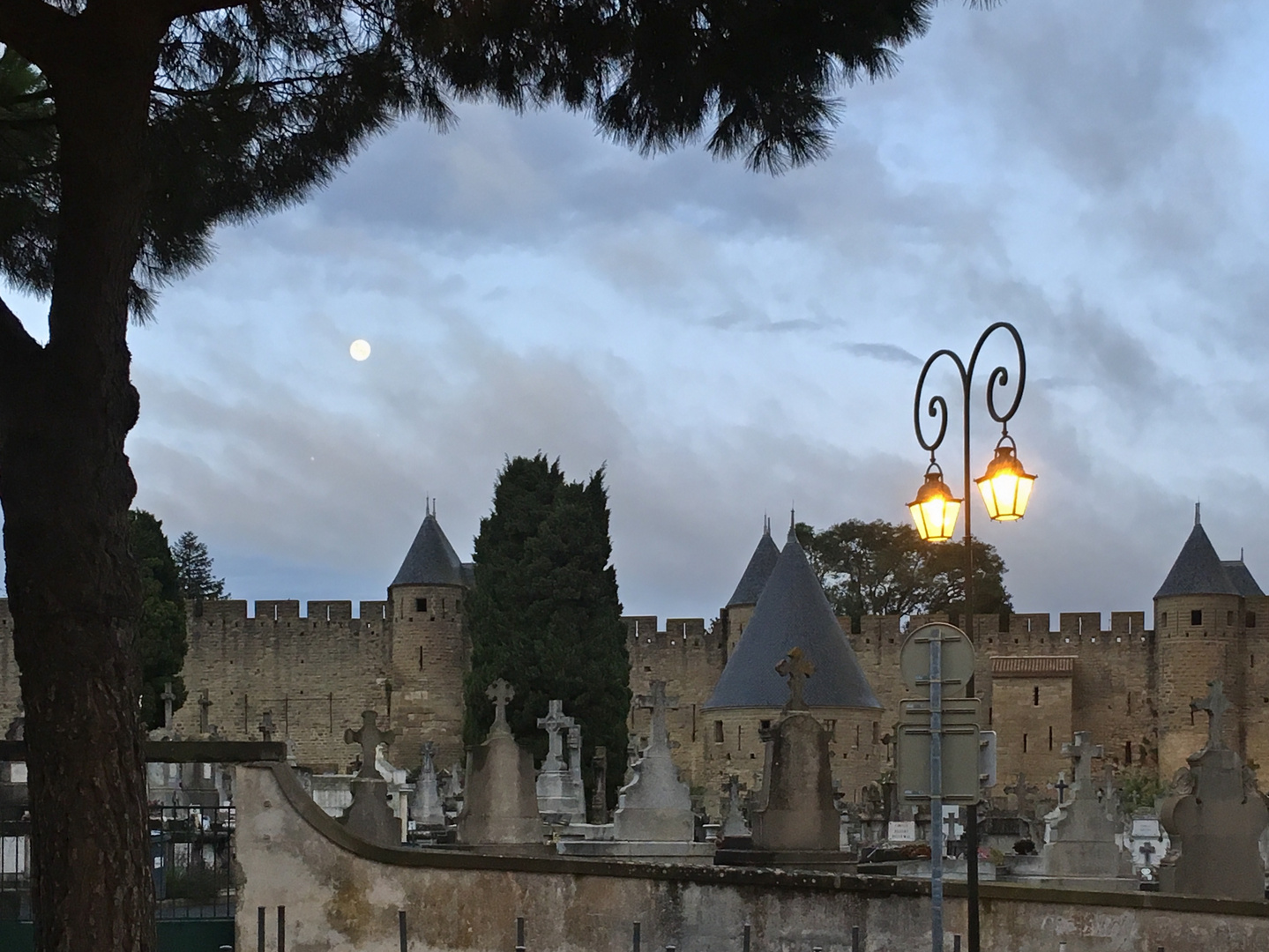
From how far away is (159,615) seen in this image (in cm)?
3950

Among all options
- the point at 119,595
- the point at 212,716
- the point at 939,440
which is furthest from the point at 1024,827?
the point at 212,716

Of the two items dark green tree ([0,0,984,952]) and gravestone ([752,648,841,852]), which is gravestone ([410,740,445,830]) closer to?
gravestone ([752,648,841,852])

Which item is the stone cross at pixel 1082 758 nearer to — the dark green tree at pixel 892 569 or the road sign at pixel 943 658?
the road sign at pixel 943 658

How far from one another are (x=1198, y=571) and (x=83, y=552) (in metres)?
40.4

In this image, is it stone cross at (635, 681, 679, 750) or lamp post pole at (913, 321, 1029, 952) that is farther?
stone cross at (635, 681, 679, 750)

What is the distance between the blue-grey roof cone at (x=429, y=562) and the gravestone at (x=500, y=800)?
3249 cm

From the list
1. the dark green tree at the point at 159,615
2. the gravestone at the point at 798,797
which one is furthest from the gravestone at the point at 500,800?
the dark green tree at the point at 159,615

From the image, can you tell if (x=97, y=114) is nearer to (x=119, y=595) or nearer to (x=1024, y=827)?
(x=119, y=595)

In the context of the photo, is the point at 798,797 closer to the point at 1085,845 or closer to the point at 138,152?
the point at 1085,845

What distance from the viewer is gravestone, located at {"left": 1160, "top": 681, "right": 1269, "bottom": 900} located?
11.4 m

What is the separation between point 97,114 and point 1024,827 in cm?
1781

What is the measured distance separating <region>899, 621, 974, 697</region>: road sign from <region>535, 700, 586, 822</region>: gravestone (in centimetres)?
1191

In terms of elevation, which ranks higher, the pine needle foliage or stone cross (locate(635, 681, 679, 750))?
the pine needle foliage

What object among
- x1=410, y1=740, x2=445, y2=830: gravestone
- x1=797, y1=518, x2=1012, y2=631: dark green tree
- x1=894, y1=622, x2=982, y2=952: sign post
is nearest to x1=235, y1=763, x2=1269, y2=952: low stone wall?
x1=894, y1=622, x2=982, y2=952: sign post
